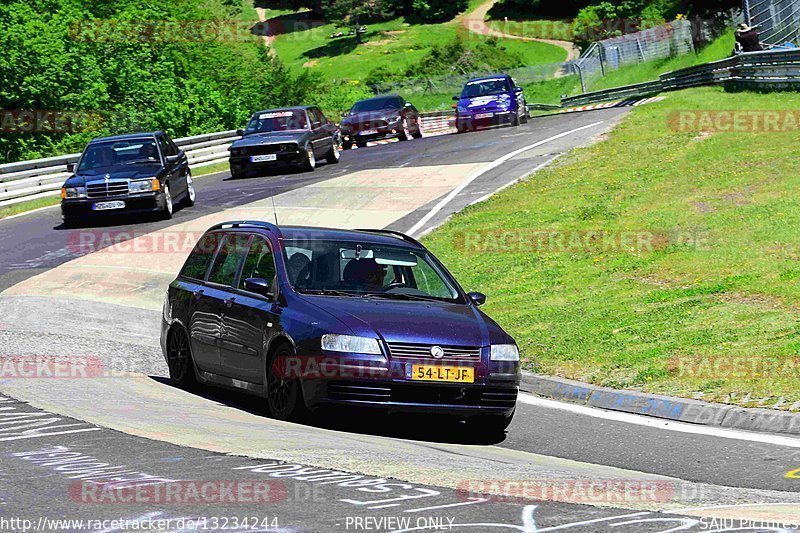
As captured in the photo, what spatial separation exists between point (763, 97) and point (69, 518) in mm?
30709

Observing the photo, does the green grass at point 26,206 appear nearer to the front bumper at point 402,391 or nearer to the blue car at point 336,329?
the blue car at point 336,329

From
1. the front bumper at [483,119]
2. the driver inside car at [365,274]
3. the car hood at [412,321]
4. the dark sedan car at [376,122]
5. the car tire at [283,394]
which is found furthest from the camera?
the dark sedan car at [376,122]

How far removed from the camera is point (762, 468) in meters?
8.72

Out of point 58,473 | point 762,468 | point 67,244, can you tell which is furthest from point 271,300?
point 67,244

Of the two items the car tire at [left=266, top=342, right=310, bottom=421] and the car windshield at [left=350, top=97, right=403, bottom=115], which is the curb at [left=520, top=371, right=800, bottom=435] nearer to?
the car tire at [left=266, top=342, right=310, bottom=421]

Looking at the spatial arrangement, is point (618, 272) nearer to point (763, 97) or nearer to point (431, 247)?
point (431, 247)

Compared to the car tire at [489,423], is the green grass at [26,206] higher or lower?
higher

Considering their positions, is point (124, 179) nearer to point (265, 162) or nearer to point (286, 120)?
point (265, 162)

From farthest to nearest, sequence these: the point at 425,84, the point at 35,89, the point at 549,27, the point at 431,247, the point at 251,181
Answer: the point at 549,27, the point at 425,84, the point at 35,89, the point at 251,181, the point at 431,247

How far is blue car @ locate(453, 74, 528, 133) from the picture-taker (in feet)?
140

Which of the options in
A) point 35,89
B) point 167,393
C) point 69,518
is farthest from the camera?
point 35,89

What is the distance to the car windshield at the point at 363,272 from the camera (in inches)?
413

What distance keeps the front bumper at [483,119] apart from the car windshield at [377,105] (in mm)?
2339

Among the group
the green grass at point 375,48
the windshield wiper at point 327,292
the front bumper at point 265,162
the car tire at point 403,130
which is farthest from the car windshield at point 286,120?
the green grass at point 375,48
